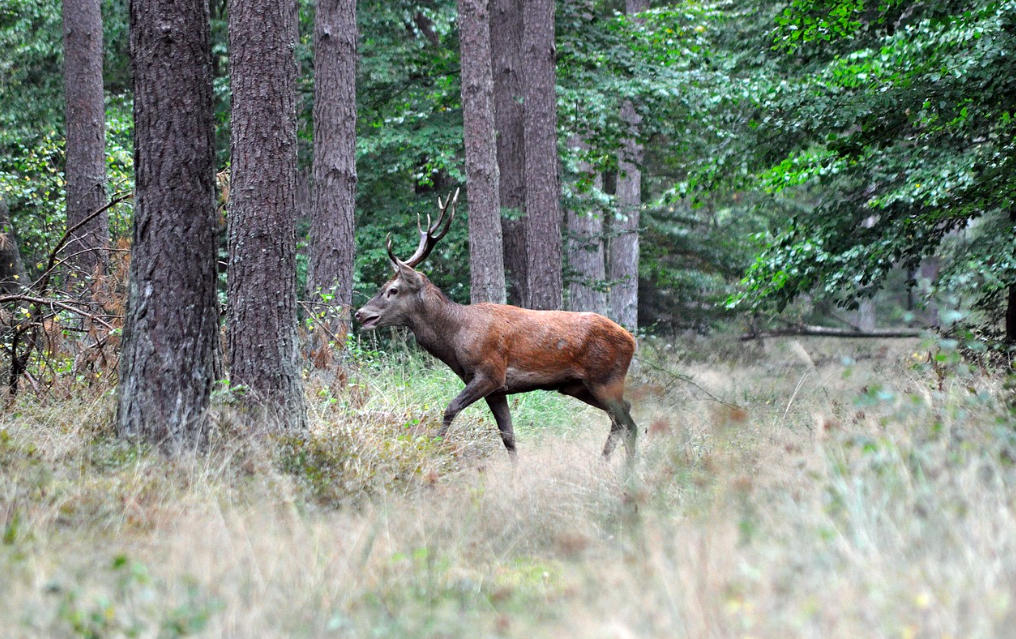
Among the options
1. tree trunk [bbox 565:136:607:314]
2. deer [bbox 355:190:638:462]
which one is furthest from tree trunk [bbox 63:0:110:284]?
tree trunk [bbox 565:136:607:314]

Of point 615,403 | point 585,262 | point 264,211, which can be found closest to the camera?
point 264,211

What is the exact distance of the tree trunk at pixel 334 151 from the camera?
13297mm

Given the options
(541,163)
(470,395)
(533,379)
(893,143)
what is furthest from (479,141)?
(893,143)

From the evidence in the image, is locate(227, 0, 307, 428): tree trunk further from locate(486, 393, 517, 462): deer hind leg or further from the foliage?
the foliage

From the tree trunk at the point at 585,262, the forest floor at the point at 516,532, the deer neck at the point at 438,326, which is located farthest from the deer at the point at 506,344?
the tree trunk at the point at 585,262

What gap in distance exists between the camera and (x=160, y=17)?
7188 millimetres

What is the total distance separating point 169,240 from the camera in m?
7.09

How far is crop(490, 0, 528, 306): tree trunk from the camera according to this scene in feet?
54.0

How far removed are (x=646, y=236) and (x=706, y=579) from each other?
74.5 ft

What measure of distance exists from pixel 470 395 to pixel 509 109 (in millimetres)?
8253

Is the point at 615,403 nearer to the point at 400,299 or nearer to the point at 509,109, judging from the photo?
the point at 400,299

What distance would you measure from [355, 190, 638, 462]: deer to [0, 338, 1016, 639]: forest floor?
4.82 feet

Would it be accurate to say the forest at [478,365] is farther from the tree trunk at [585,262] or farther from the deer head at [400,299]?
the tree trunk at [585,262]

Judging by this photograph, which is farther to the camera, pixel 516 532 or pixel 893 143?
pixel 893 143
